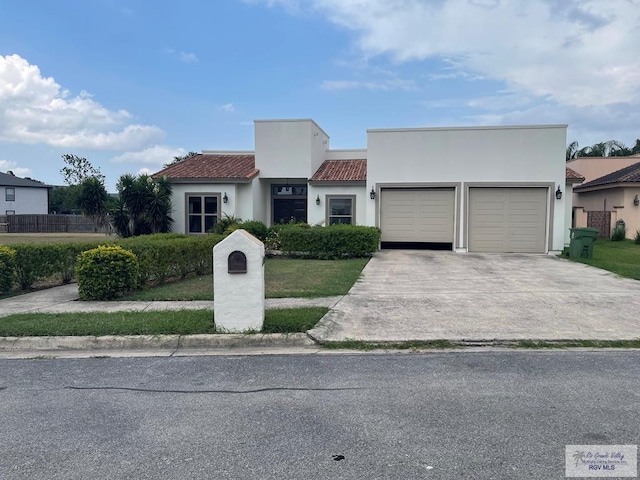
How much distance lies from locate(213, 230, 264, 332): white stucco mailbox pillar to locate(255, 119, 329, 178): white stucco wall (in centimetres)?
1364

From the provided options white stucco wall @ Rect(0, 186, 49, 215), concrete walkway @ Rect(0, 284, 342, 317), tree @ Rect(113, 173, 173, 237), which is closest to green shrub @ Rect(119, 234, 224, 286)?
concrete walkway @ Rect(0, 284, 342, 317)

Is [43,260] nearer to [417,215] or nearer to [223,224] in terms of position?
[223,224]

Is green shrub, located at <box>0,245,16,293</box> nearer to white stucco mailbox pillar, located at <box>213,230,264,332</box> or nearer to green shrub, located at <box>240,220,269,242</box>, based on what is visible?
white stucco mailbox pillar, located at <box>213,230,264,332</box>

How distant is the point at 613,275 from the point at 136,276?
11.0 m

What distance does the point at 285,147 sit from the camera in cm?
2023

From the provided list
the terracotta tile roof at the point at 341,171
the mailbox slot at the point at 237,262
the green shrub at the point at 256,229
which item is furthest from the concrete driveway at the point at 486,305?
the terracotta tile roof at the point at 341,171

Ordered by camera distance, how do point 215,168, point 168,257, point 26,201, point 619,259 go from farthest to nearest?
1. point 26,201
2. point 215,168
3. point 619,259
4. point 168,257

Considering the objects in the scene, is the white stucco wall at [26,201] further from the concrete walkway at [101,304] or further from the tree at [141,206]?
the concrete walkway at [101,304]

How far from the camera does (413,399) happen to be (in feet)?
14.8

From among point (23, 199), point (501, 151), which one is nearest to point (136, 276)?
point (501, 151)

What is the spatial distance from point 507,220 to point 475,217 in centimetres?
113

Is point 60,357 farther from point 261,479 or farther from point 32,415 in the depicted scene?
point 261,479
